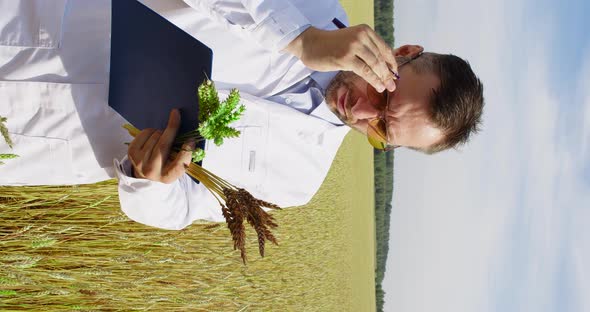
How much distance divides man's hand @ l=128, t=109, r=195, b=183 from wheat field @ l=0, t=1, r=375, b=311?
475 millimetres

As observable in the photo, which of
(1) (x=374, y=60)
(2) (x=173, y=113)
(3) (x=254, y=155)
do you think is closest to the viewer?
(2) (x=173, y=113)

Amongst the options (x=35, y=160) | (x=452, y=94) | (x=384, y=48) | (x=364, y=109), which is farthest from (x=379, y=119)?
(x=35, y=160)

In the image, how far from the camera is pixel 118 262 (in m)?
2.32

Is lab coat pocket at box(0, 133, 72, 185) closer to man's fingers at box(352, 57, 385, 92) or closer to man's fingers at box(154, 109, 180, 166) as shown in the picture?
man's fingers at box(154, 109, 180, 166)

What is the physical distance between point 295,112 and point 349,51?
69cm

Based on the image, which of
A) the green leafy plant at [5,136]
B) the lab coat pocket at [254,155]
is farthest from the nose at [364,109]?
the green leafy plant at [5,136]

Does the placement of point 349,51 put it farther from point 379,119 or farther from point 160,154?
point 379,119

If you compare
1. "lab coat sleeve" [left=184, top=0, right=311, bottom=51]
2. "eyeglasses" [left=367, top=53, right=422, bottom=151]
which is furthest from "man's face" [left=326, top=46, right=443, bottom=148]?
"lab coat sleeve" [left=184, top=0, right=311, bottom=51]

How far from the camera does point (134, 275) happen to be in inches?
96.9

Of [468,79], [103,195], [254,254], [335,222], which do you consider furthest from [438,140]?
[335,222]

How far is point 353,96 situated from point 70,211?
1270 mm

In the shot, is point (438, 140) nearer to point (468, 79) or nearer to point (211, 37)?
point (468, 79)

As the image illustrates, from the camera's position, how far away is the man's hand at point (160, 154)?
1.22 m

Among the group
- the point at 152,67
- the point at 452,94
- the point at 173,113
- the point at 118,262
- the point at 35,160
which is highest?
the point at 452,94
